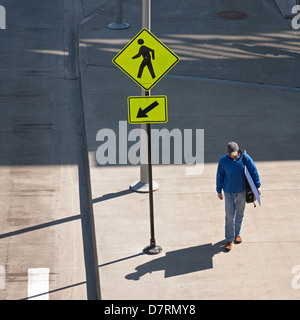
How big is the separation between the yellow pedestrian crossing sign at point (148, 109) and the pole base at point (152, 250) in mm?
1851

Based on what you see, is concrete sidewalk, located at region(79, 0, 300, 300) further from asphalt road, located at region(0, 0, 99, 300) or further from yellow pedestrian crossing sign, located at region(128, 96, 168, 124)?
yellow pedestrian crossing sign, located at region(128, 96, 168, 124)

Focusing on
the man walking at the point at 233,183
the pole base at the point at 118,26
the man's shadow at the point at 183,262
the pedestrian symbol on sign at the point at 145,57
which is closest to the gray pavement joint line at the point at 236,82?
the pole base at the point at 118,26

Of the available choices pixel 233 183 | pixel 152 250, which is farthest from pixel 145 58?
pixel 152 250

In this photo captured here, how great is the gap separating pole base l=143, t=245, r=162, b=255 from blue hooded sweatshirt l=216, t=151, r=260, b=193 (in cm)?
128

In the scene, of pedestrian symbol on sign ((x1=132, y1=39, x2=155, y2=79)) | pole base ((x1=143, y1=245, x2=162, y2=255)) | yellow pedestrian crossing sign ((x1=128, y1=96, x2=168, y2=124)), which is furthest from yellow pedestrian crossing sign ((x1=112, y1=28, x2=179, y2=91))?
pole base ((x1=143, y1=245, x2=162, y2=255))

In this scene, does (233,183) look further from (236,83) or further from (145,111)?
(236,83)

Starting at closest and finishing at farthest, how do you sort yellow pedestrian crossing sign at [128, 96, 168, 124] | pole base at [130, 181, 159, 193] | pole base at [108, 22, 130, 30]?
yellow pedestrian crossing sign at [128, 96, 168, 124] → pole base at [130, 181, 159, 193] → pole base at [108, 22, 130, 30]

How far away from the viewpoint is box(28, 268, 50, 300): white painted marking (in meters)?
8.75

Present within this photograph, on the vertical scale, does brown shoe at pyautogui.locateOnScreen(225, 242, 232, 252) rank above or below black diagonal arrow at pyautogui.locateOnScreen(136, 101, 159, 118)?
below

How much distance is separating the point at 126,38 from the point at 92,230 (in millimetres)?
8952

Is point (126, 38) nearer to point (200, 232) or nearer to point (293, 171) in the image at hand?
point (293, 171)

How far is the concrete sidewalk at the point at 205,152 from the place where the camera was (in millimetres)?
8828

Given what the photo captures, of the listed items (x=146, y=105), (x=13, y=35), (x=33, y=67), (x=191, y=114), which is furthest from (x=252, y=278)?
(x=13, y=35)

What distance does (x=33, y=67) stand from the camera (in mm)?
16734
